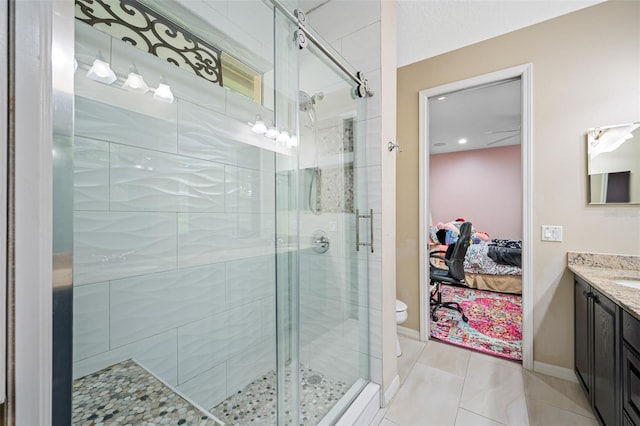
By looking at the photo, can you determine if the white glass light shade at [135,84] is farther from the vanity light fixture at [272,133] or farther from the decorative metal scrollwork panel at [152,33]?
the vanity light fixture at [272,133]

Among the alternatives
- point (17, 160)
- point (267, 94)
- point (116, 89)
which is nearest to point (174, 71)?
point (116, 89)

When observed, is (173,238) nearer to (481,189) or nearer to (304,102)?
(304,102)

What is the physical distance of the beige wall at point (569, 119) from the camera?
183 cm

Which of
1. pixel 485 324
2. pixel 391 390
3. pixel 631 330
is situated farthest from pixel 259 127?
pixel 485 324

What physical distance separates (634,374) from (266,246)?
1747 millimetres

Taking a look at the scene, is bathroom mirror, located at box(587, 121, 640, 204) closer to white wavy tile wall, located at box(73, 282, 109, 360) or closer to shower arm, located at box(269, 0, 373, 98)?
shower arm, located at box(269, 0, 373, 98)

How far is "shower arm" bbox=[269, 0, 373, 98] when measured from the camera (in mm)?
1233

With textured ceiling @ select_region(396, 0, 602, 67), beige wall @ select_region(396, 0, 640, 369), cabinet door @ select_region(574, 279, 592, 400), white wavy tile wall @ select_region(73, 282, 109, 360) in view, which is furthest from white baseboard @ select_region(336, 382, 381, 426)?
textured ceiling @ select_region(396, 0, 602, 67)

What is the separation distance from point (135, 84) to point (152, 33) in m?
0.28

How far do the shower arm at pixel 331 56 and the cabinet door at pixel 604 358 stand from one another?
1.71 m

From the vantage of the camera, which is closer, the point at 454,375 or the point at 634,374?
the point at 634,374

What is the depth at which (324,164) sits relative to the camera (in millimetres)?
1692

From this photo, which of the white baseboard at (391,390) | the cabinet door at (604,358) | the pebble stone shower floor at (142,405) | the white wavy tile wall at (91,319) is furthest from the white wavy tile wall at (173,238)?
the cabinet door at (604,358)

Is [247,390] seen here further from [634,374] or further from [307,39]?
[307,39]
